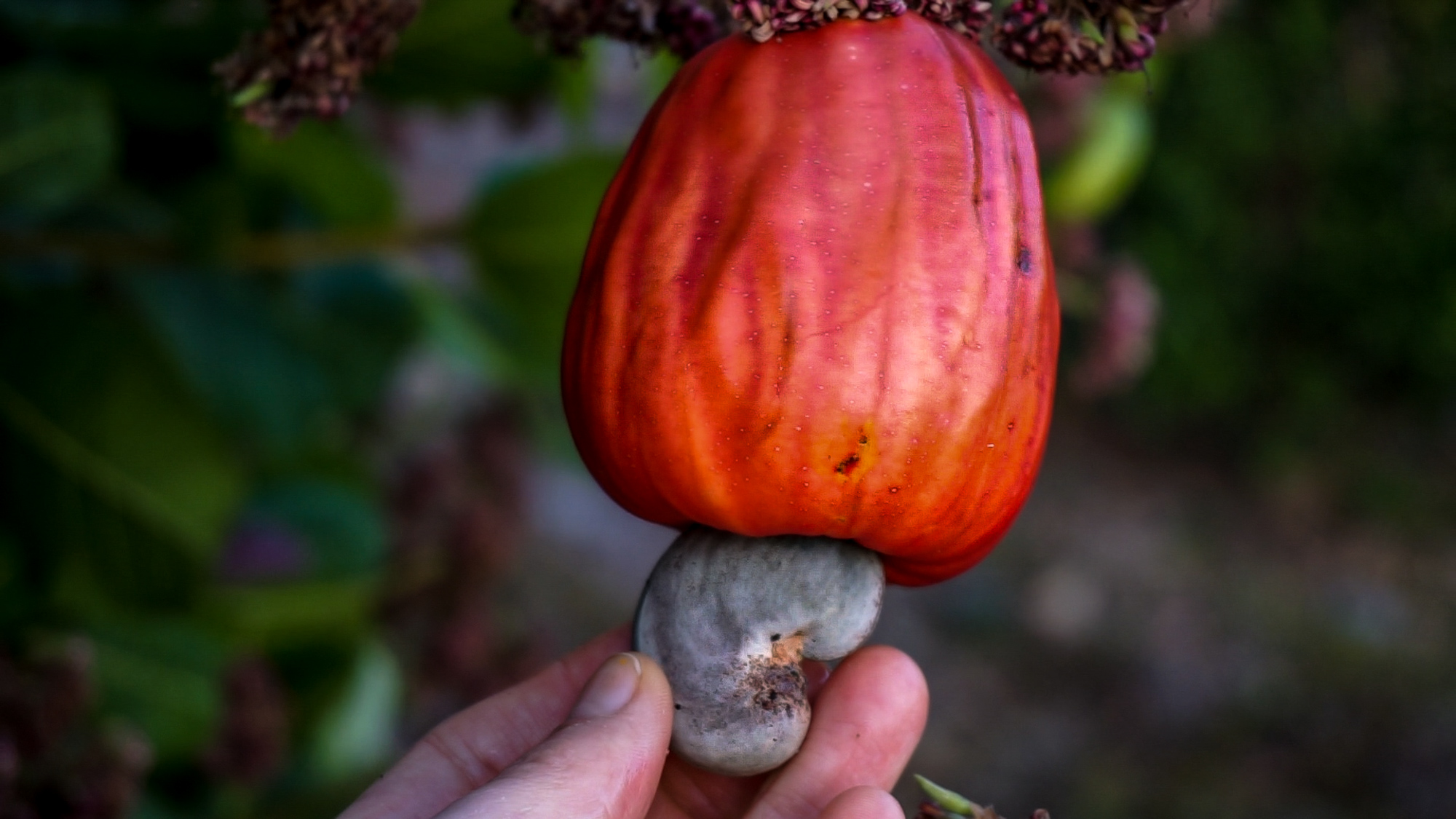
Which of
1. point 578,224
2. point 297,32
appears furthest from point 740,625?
point 578,224

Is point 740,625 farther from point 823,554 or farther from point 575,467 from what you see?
point 575,467

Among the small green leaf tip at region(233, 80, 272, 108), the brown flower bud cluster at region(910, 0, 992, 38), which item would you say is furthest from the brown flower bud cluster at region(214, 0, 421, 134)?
the brown flower bud cluster at region(910, 0, 992, 38)

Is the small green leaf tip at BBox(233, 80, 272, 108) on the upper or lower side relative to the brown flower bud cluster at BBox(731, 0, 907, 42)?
lower

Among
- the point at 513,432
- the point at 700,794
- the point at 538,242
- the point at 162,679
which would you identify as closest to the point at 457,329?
the point at 538,242

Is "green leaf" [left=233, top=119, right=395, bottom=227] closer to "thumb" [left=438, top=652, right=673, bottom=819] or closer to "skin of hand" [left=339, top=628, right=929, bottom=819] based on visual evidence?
"skin of hand" [left=339, top=628, right=929, bottom=819]

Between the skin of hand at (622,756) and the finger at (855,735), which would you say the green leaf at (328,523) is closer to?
the skin of hand at (622,756)
